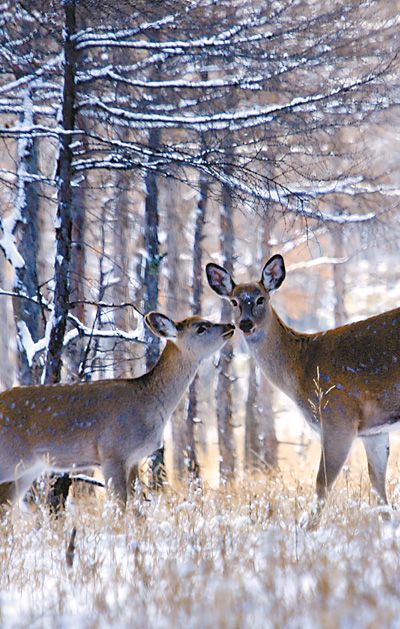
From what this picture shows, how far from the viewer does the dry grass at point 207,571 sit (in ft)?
12.3

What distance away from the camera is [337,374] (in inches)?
294

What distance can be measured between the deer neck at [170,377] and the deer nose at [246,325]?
75 cm

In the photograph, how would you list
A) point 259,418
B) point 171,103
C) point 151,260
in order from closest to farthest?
point 171,103
point 151,260
point 259,418

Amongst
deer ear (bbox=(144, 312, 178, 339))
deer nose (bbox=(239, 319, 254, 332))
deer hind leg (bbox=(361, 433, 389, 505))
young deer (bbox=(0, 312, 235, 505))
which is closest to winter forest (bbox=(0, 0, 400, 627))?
deer hind leg (bbox=(361, 433, 389, 505))

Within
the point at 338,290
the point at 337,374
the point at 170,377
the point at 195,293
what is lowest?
the point at 337,374

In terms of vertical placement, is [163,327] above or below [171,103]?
below

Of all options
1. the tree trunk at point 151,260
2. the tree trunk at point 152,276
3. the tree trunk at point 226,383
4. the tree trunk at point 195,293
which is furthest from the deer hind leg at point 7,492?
the tree trunk at point 226,383

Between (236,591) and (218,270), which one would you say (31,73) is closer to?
(218,270)

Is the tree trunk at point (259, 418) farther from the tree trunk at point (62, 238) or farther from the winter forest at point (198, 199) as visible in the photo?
the tree trunk at point (62, 238)

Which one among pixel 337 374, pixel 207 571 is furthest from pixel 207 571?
pixel 337 374

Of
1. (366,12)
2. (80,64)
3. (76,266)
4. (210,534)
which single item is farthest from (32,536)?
(76,266)

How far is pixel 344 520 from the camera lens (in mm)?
5734

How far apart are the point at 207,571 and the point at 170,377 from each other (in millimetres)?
3981

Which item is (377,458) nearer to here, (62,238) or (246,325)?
(246,325)
